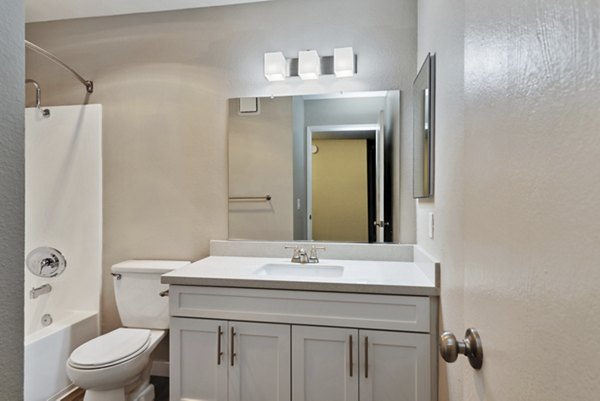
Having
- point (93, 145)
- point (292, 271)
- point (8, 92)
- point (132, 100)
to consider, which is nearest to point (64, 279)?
point (93, 145)

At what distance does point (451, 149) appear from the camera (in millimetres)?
1253

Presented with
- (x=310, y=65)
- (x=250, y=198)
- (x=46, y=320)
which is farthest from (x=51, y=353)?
(x=310, y=65)

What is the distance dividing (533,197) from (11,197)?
83 cm

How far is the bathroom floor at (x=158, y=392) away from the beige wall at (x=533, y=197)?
2024mm

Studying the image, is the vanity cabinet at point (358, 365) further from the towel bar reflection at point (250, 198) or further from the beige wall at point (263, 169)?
the towel bar reflection at point (250, 198)

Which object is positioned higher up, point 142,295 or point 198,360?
point 142,295

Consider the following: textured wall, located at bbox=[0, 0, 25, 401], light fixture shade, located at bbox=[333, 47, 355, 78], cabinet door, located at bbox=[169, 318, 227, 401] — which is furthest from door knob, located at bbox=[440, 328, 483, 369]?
light fixture shade, located at bbox=[333, 47, 355, 78]

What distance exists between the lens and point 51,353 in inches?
78.5

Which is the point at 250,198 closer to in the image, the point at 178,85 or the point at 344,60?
the point at 178,85

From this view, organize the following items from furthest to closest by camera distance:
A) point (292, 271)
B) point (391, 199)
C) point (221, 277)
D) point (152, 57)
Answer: point (152, 57), point (391, 199), point (292, 271), point (221, 277)

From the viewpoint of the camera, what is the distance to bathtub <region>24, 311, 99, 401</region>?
1880 mm

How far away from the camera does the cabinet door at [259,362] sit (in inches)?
62.2

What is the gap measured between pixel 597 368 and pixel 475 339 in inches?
13.2

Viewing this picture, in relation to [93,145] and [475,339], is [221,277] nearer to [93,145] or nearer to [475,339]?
[475,339]
